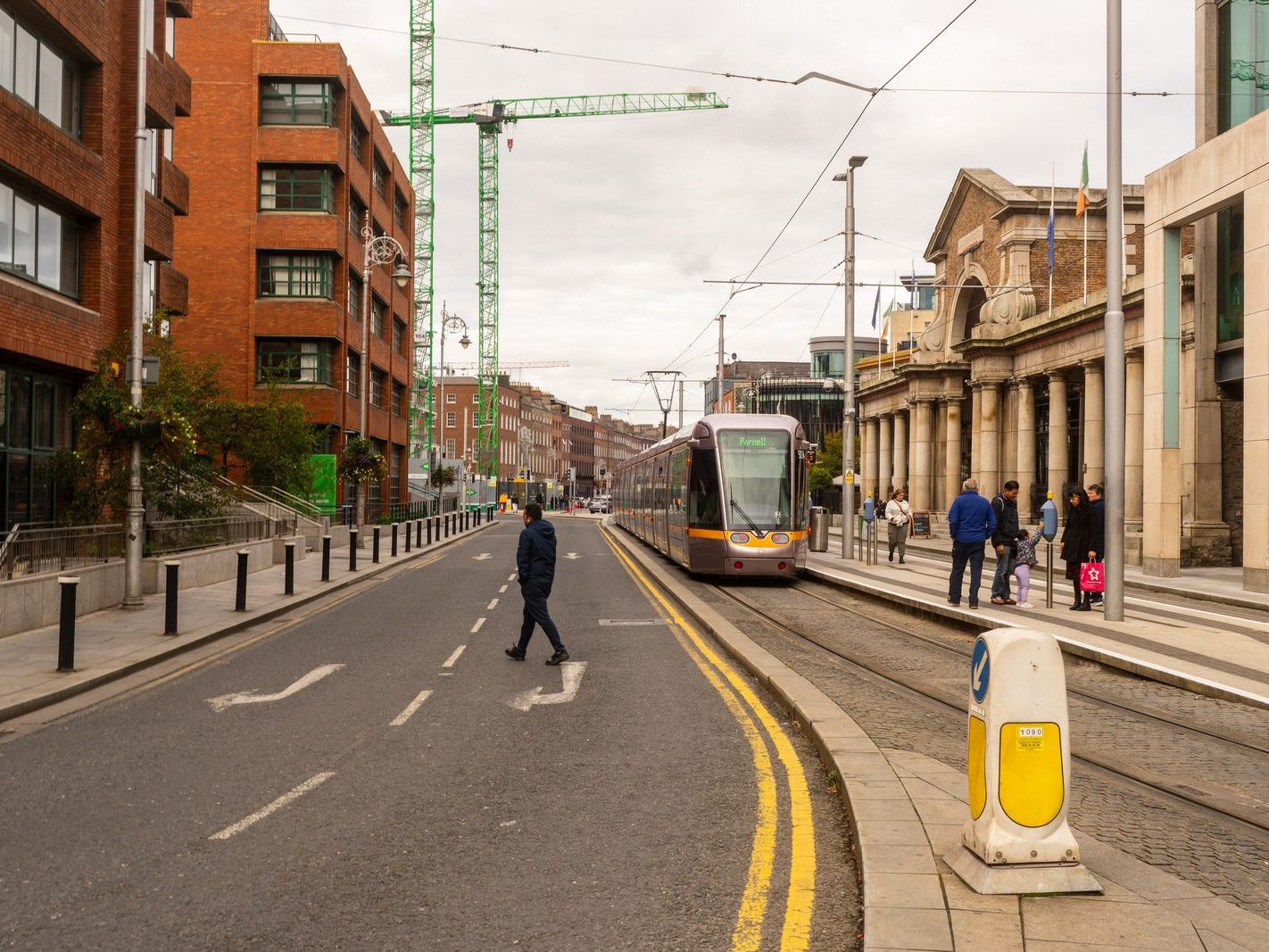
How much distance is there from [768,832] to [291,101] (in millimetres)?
44068

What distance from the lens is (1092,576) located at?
16.1 m

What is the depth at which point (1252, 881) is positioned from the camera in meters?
4.97

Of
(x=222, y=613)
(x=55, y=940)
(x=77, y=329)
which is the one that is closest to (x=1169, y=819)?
(x=55, y=940)

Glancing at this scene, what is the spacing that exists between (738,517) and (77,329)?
13.2 metres

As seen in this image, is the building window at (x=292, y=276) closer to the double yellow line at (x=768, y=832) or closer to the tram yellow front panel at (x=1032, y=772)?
the double yellow line at (x=768, y=832)

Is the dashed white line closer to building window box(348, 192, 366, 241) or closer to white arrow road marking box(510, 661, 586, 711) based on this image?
white arrow road marking box(510, 661, 586, 711)

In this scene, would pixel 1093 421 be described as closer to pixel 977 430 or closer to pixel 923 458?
pixel 977 430

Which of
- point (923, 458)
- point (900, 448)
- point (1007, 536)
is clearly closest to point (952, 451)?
point (923, 458)

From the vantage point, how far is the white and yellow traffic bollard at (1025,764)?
464 centimetres

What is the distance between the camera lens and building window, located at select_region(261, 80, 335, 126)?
43.9 m

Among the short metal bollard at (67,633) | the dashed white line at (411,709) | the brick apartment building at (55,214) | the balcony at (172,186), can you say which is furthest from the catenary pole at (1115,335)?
the balcony at (172,186)

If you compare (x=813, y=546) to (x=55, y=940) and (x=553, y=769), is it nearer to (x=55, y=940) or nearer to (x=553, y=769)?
(x=553, y=769)

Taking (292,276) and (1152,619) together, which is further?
(292,276)

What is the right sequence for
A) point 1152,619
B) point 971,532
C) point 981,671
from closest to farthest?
point 981,671
point 1152,619
point 971,532
